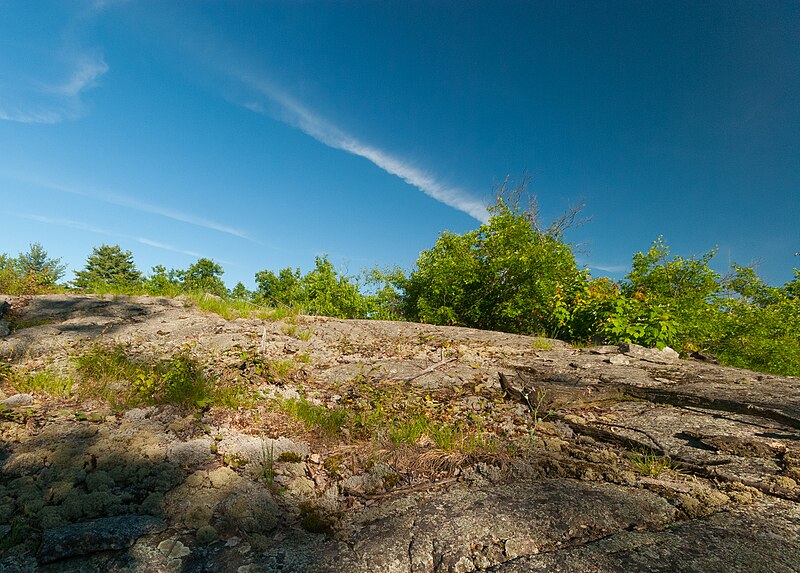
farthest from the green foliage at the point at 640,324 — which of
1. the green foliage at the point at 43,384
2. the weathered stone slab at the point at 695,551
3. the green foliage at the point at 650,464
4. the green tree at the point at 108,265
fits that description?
the green tree at the point at 108,265

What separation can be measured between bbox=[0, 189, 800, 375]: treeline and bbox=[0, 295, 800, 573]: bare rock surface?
108 inches

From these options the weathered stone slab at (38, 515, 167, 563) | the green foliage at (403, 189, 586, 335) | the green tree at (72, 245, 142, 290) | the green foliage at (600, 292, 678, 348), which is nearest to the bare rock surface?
the weathered stone slab at (38, 515, 167, 563)

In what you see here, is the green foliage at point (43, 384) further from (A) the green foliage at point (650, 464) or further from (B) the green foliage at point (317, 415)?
(A) the green foliage at point (650, 464)

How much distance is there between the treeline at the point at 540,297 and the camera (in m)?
6.92

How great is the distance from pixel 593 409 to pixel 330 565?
2807 millimetres

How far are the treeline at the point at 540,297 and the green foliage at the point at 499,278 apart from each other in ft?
0.09

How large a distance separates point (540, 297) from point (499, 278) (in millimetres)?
1526

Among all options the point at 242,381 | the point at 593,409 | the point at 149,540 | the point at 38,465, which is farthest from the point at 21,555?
the point at 593,409

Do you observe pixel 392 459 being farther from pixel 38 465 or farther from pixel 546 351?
pixel 546 351

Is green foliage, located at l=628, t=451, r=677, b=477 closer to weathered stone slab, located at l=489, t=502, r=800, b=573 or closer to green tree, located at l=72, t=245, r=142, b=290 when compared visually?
weathered stone slab, located at l=489, t=502, r=800, b=573

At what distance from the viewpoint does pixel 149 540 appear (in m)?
1.70

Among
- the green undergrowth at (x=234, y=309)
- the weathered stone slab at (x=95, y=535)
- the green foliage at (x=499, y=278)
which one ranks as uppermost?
the green foliage at (x=499, y=278)

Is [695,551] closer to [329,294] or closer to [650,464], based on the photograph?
[650,464]

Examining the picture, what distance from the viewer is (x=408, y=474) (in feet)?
7.94
